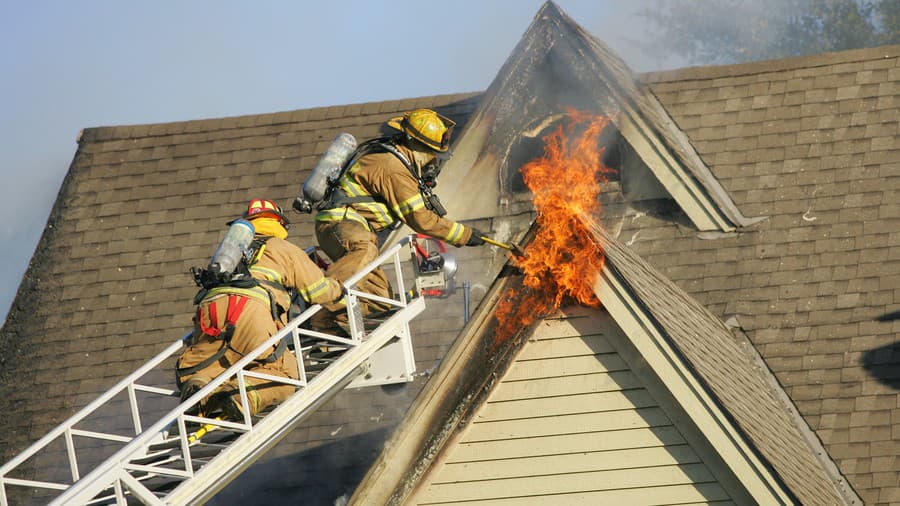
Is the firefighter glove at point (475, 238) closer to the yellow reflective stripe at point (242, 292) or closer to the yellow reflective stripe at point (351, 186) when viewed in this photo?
the yellow reflective stripe at point (351, 186)

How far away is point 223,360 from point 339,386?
0.98 meters

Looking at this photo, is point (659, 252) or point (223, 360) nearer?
point (223, 360)

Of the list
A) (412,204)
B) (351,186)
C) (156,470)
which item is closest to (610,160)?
(412,204)

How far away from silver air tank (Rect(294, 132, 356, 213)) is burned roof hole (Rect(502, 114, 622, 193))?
3.23 m

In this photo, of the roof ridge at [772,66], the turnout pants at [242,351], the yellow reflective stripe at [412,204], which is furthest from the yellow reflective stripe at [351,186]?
the roof ridge at [772,66]

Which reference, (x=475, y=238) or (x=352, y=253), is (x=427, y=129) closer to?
(x=475, y=238)

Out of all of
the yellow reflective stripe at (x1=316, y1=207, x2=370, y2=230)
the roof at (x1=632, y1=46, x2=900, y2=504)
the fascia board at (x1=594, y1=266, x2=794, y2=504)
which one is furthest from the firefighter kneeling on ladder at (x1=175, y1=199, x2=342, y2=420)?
the roof at (x1=632, y1=46, x2=900, y2=504)

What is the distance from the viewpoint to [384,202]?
465 inches

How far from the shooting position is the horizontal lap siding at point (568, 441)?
396 inches

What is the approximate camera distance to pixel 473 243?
459 inches

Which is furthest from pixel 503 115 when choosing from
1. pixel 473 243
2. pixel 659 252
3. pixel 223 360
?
pixel 223 360

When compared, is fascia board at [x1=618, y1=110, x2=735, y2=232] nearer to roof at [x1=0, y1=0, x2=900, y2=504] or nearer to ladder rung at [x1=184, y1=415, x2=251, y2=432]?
roof at [x1=0, y1=0, x2=900, y2=504]

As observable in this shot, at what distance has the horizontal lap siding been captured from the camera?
10.1 meters

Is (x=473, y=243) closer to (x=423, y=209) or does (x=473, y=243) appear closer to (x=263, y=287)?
(x=423, y=209)
